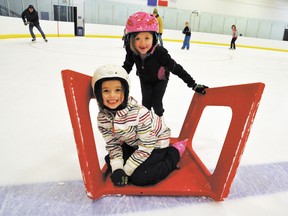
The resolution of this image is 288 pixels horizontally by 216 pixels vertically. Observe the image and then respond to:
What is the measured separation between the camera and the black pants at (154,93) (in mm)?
1524

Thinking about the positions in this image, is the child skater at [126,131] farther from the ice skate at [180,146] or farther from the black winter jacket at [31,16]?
the black winter jacket at [31,16]

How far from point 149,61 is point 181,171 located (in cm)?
61

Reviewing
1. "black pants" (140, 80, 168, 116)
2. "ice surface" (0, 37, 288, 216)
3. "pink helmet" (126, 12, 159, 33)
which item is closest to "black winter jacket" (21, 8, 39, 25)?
"ice surface" (0, 37, 288, 216)

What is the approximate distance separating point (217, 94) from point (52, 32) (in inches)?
359

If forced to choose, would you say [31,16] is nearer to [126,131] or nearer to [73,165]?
[73,165]

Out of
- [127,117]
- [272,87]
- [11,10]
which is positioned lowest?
[272,87]

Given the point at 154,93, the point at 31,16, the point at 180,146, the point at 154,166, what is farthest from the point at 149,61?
the point at 31,16

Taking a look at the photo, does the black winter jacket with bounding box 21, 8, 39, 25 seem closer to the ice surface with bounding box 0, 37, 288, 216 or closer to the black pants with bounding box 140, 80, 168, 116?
the ice surface with bounding box 0, 37, 288, 216

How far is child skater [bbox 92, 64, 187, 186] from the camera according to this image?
0.86 m

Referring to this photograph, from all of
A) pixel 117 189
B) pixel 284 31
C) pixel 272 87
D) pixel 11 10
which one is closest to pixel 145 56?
pixel 117 189

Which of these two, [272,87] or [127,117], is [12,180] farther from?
[272,87]

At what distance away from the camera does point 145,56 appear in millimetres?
1321

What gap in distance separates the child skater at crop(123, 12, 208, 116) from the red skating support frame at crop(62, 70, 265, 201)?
0.30 metres

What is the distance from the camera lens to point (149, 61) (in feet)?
4.45
